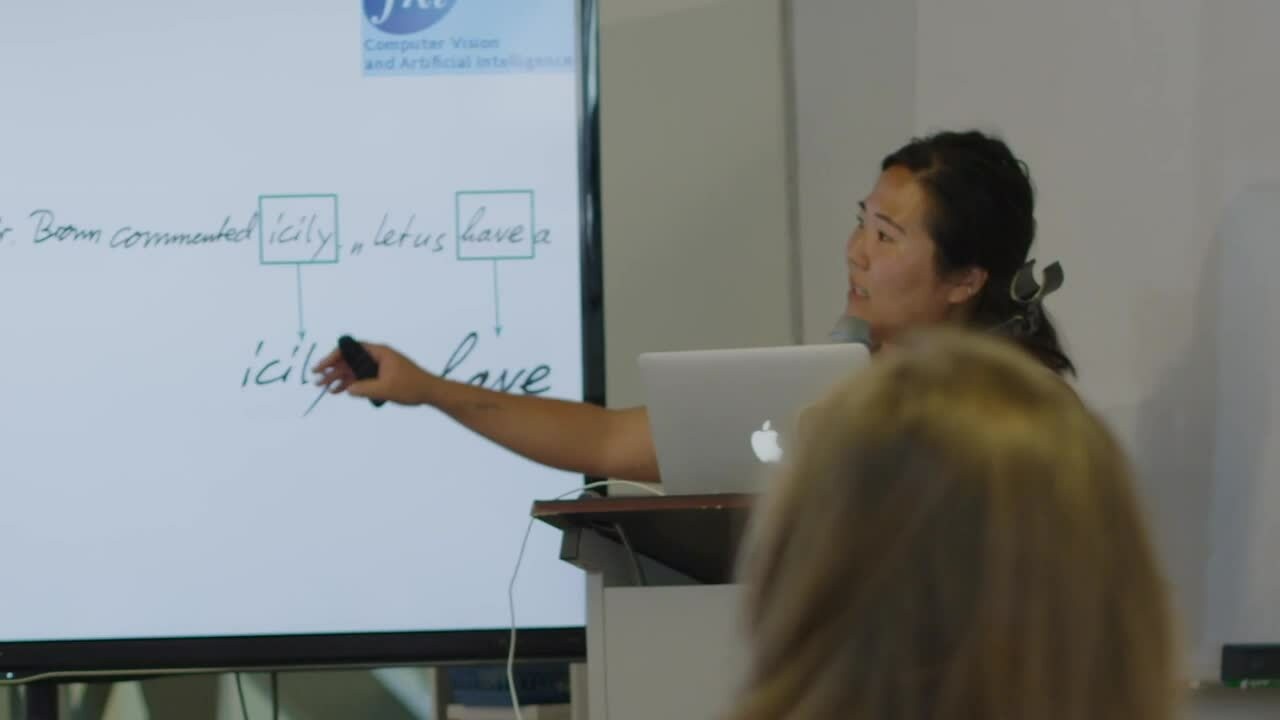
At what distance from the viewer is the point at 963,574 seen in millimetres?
609

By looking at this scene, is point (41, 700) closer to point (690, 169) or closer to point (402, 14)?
point (402, 14)

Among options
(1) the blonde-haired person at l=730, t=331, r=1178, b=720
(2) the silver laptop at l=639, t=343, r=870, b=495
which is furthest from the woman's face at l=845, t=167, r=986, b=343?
(1) the blonde-haired person at l=730, t=331, r=1178, b=720

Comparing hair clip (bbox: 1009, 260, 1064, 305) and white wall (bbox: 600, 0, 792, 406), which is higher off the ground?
white wall (bbox: 600, 0, 792, 406)

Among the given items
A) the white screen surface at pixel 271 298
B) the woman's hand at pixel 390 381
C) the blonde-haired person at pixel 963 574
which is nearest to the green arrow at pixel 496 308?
the white screen surface at pixel 271 298

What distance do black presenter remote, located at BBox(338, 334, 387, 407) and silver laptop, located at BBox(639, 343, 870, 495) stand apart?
0.61 m

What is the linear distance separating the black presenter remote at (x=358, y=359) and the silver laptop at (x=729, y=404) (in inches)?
24.1

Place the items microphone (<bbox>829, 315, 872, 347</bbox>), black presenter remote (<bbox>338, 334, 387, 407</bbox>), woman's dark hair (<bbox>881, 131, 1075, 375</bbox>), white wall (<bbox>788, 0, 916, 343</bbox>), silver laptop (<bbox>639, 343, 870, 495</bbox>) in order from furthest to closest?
white wall (<bbox>788, 0, 916, 343</bbox>)
woman's dark hair (<bbox>881, 131, 1075, 375</bbox>)
black presenter remote (<bbox>338, 334, 387, 407</bbox>)
microphone (<bbox>829, 315, 872, 347</bbox>)
silver laptop (<bbox>639, 343, 870, 495</bbox>)

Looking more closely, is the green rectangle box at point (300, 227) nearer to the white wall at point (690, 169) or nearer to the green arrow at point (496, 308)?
the green arrow at point (496, 308)

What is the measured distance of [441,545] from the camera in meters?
2.70

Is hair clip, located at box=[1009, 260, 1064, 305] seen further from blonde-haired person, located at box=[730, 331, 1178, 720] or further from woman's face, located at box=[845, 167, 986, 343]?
blonde-haired person, located at box=[730, 331, 1178, 720]

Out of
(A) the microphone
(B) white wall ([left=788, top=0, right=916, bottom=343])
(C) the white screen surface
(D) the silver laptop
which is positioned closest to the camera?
(D) the silver laptop

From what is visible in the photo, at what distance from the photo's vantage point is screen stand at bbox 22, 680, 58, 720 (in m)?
2.74

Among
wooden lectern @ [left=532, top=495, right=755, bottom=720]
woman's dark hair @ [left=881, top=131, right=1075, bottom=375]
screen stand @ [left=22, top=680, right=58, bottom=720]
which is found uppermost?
woman's dark hair @ [left=881, top=131, right=1075, bottom=375]

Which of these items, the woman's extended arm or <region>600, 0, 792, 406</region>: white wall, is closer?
the woman's extended arm
